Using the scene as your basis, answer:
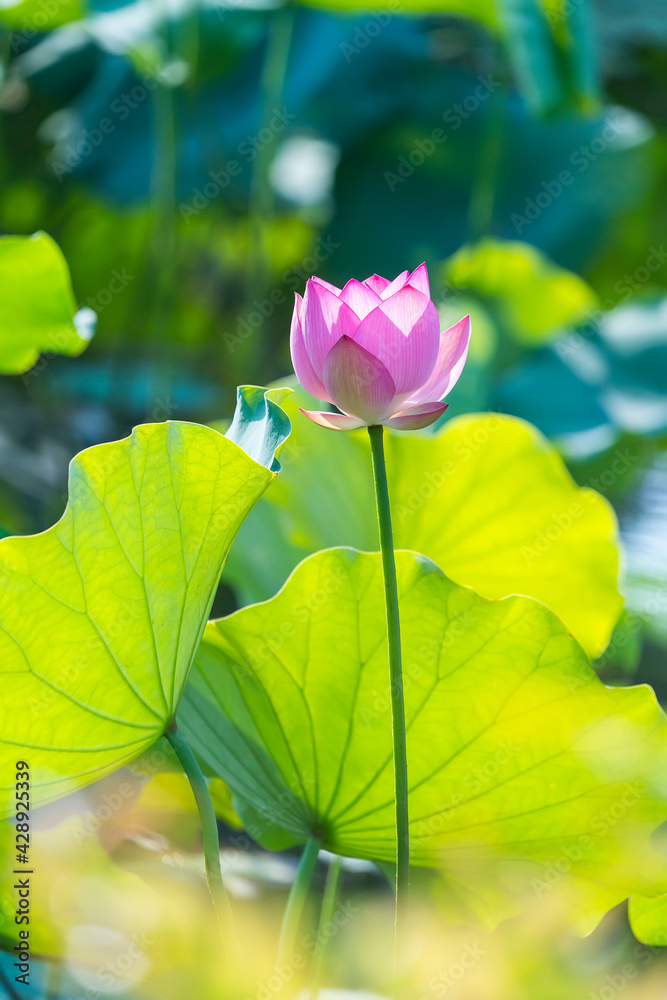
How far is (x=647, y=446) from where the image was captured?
135cm

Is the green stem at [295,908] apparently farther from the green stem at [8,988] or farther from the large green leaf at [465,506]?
the large green leaf at [465,506]

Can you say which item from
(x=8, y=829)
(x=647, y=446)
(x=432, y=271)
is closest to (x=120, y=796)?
(x=8, y=829)

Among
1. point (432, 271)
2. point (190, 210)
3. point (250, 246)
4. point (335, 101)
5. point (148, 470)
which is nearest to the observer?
point (148, 470)

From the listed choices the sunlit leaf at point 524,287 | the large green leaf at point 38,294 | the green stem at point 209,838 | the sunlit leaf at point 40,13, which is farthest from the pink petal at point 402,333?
the sunlit leaf at point 40,13

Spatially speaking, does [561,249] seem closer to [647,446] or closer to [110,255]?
[647,446]

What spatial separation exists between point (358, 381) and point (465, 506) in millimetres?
299

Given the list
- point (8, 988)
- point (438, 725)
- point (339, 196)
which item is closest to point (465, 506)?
point (438, 725)

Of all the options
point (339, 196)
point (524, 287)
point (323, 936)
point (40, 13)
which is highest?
point (40, 13)

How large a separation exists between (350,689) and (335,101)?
1751 mm

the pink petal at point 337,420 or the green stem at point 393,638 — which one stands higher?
the pink petal at point 337,420

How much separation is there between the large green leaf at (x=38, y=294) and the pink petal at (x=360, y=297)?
0.27 metres

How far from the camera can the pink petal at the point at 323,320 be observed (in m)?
0.33

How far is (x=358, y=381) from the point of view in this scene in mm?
318

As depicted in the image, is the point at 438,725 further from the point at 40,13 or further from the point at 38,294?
the point at 40,13
